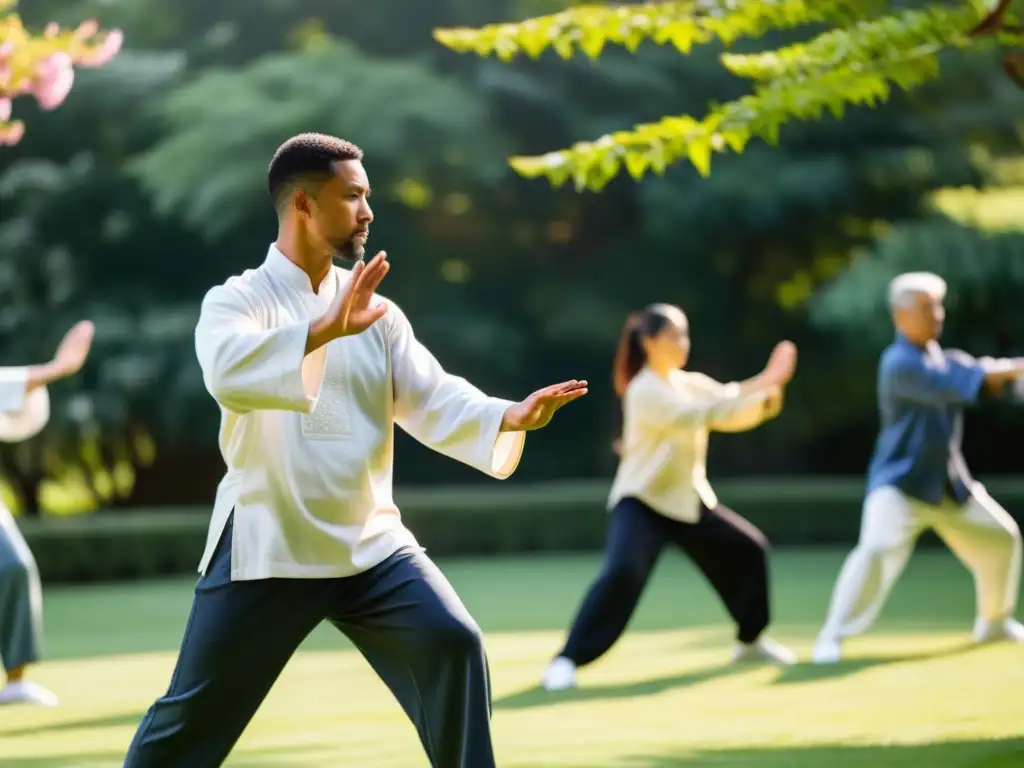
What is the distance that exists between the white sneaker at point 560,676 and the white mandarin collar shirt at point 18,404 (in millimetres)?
2743

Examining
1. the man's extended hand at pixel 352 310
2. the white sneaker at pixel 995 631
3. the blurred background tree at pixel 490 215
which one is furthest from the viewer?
the blurred background tree at pixel 490 215

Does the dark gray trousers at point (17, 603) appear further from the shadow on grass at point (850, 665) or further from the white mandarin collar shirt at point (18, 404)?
the shadow on grass at point (850, 665)

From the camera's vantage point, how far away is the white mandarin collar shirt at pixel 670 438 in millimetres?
8969

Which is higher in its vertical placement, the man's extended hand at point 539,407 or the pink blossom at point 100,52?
the pink blossom at point 100,52

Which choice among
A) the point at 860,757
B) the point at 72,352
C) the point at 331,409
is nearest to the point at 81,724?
the point at 72,352

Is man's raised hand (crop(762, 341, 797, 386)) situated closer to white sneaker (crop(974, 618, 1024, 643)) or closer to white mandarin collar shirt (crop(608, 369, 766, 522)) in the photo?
white mandarin collar shirt (crop(608, 369, 766, 522))

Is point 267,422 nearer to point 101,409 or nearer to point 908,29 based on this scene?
point 908,29

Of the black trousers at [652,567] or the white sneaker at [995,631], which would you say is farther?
the white sneaker at [995,631]

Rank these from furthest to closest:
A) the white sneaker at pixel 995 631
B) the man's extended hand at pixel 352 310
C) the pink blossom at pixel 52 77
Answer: the white sneaker at pixel 995 631 < the pink blossom at pixel 52 77 < the man's extended hand at pixel 352 310

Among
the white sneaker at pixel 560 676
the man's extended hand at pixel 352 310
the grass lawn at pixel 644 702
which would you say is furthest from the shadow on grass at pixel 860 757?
the man's extended hand at pixel 352 310

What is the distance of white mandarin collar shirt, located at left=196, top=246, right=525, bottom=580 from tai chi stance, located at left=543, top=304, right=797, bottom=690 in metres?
4.15

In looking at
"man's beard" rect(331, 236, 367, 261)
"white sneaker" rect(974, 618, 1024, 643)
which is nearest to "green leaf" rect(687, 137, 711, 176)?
"man's beard" rect(331, 236, 367, 261)

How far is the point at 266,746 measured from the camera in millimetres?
7359

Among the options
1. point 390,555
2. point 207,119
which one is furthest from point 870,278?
point 390,555
